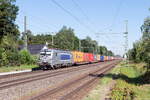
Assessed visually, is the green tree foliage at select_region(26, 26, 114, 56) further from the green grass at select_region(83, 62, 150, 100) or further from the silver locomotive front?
the green grass at select_region(83, 62, 150, 100)

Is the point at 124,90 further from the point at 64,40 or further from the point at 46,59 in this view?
the point at 64,40

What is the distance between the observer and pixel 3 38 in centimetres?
5019

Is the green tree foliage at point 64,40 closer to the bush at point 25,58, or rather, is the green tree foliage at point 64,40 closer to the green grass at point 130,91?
the bush at point 25,58

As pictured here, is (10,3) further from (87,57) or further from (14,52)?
(87,57)

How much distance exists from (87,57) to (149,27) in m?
48.1

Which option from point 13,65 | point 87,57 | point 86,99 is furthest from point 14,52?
point 86,99

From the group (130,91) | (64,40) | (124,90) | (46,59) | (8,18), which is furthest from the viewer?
(64,40)

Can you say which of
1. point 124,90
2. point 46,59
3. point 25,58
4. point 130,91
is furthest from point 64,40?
point 124,90

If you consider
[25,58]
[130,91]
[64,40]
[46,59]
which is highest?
[64,40]

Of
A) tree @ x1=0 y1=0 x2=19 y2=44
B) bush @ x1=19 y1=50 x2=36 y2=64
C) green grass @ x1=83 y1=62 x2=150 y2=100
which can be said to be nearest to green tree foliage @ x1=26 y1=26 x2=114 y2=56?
bush @ x1=19 y1=50 x2=36 y2=64

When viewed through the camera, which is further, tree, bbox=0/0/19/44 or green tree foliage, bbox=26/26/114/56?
green tree foliage, bbox=26/26/114/56

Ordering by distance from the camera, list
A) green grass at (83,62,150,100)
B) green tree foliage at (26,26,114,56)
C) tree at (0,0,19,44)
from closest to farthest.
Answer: green grass at (83,62,150,100) → tree at (0,0,19,44) → green tree foliage at (26,26,114,56)

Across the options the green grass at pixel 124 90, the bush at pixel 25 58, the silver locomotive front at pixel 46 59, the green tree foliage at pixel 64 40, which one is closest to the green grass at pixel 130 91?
the green grass at pixel 124 90

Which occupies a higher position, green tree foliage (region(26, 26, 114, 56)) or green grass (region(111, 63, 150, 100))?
green tree foliage (region(26, 26, 114, 56))
